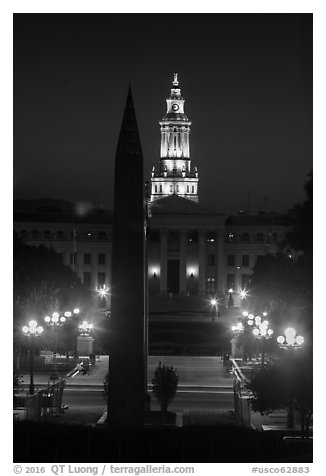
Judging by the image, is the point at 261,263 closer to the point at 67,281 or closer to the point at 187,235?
the point at 67,281

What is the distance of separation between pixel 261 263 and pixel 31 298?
36.2 metres

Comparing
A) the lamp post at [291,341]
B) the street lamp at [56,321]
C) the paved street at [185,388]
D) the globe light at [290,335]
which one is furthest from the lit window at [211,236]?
the globe light at [290,335]

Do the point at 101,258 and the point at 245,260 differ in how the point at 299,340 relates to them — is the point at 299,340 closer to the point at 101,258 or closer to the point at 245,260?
the point at 101,258

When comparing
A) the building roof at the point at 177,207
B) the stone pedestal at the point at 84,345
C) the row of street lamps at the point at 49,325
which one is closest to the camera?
the row of street lamps at the point at 49,325

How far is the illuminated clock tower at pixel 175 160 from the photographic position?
16550cm

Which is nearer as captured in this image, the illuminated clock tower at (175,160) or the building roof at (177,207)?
the building roof at (177,207)

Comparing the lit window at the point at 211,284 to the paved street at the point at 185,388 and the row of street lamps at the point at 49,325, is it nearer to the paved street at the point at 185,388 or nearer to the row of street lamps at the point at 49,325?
the row of street lamps at the point at 49,325

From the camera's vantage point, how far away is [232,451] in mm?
22578

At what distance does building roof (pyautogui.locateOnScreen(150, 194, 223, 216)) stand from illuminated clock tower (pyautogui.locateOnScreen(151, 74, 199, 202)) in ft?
71.6

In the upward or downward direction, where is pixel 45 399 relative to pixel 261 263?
downward

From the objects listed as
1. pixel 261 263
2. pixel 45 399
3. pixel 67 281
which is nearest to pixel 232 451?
pixel 45 399

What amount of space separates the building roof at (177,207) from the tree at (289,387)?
360 ft

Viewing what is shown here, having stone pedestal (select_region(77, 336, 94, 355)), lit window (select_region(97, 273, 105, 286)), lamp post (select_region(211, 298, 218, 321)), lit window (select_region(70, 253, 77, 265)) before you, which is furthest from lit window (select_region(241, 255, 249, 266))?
stone pedestal (select_region(77, 336, 94, 355))

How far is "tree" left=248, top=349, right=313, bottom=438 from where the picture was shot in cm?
2877
